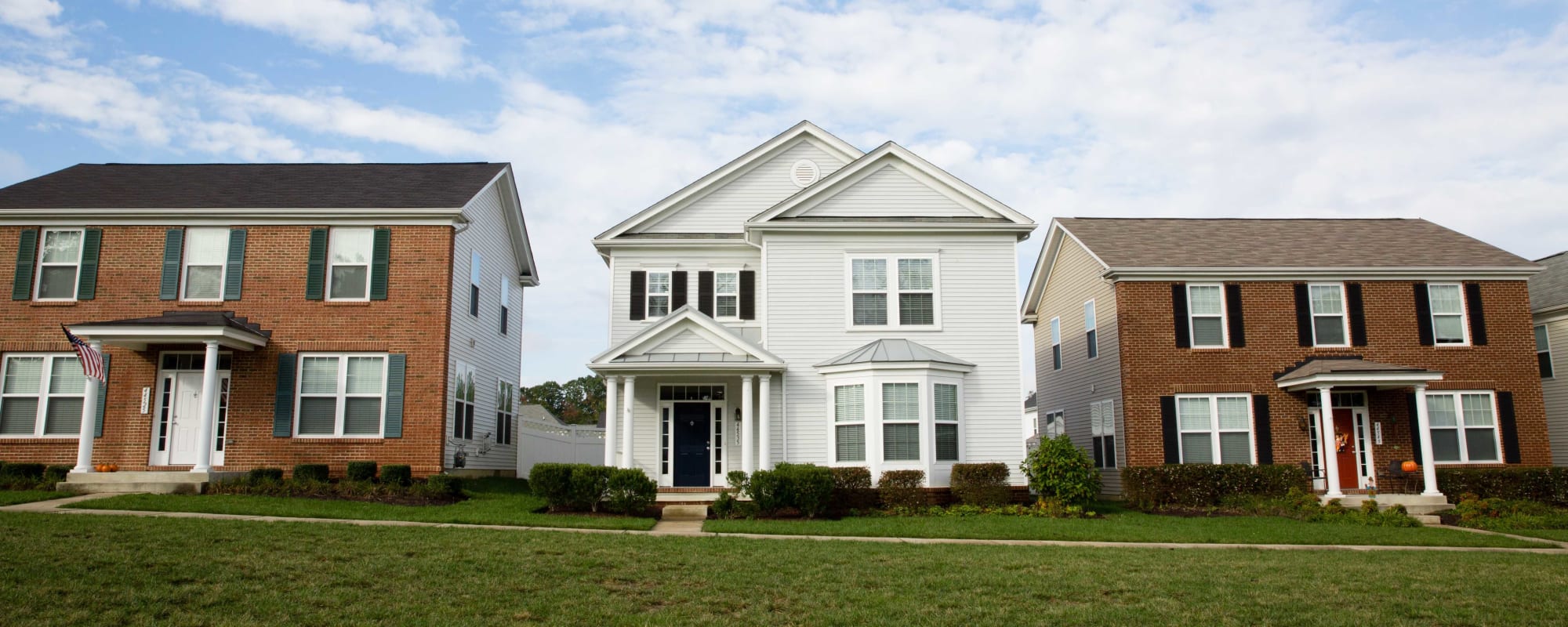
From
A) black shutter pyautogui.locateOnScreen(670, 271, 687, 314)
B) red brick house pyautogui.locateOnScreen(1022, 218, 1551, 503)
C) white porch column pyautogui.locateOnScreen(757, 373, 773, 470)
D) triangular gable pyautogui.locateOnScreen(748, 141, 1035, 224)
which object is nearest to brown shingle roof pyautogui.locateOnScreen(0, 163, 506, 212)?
black shutter pyautogui.locateOnScreen(670, 271, 687, 314)

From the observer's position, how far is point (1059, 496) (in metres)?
17.8

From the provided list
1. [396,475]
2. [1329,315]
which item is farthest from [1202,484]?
Answer: [396,475]

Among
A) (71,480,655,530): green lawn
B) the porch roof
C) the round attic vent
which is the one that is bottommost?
(71,480,655,530): green lawn

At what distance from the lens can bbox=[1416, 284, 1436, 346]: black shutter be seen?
21953 millimetres

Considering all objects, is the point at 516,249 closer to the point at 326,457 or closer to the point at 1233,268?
the point at 326,457

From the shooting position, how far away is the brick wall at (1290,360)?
840 inches

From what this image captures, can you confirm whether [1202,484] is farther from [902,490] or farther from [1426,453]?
[902,490]

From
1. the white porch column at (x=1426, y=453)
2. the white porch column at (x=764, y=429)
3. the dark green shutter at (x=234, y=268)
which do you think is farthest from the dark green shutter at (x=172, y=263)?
the white porch column at (x=1426, y=453)

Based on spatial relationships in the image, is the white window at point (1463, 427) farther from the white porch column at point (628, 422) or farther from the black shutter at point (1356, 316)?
the white porch column at point (628, 422)

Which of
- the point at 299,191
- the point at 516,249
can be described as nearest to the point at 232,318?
the point at 299,191

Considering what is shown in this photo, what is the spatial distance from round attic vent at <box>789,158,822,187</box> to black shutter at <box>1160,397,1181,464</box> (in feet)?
29.3

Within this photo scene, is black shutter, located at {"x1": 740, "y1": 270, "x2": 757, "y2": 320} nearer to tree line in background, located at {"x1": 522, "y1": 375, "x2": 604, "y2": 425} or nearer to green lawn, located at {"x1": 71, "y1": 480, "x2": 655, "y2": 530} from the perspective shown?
green lawn, located at {"x1": 71, "y1": 480, "x2": 655, "y2": 530}

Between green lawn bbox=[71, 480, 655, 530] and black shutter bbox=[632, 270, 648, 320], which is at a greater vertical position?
black shutter bbox=[632, 270, 648, 320]

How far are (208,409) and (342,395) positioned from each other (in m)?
2.27
